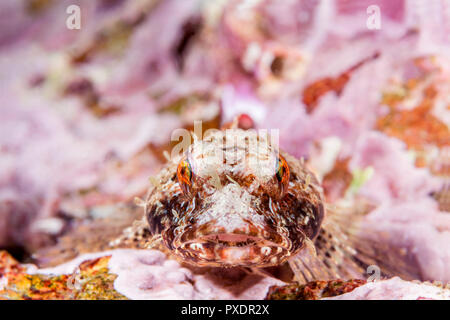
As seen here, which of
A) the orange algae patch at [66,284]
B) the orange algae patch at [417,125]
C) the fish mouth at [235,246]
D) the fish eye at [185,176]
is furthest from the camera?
the orange algae patch at [417,125]

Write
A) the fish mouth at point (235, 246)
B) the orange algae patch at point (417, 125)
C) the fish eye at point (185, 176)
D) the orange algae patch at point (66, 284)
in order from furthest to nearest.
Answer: the orange algae patch at point (417, 125)
the orange algae patch at point (66, 284)
the fish eye at point (185, 176)
the fish mouth at point (235, 246)

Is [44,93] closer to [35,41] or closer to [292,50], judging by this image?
[35,41]

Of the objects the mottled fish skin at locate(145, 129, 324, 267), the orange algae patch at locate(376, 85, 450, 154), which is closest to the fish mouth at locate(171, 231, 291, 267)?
the mottled fish skin at locate(145, 129, 324, 267)

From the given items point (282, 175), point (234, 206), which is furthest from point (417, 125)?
point (234, 206)

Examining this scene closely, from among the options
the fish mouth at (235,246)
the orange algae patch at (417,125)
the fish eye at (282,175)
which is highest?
the orange algae patch at (417,125)

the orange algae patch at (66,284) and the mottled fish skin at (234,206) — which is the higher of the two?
the mottled fish skin at (234,206)

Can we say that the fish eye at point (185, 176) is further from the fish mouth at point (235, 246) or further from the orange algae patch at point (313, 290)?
the orange algae patch at point (313, 290)

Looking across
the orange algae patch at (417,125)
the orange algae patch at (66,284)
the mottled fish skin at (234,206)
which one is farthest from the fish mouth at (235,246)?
the orange algae patch at (417,125)
